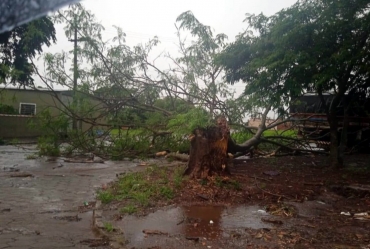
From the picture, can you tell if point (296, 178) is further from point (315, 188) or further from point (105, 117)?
point (105, 117)

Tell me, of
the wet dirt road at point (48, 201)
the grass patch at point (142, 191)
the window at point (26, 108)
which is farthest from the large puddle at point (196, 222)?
the window at point (26, 108)

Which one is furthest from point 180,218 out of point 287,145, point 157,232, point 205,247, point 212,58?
point 287,145

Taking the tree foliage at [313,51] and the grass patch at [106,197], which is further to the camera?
the tree foliage at [313,51]

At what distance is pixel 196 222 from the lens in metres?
5.58

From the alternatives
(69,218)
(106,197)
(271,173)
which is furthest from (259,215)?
(271,173)

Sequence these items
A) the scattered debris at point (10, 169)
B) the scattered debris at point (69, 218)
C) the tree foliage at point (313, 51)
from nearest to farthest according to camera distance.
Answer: the scattered debris at point (69, 218) < the tree foliage at point (313, 51) < the scattered debris at point (10, 169)

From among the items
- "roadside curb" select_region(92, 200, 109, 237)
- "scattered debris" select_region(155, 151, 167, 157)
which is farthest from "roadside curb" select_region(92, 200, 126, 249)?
"scattered debris" select_region(155, 151, 167, 157)

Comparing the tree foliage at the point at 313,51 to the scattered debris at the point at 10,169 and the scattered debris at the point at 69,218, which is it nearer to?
the scattered debris at the point at 69,218

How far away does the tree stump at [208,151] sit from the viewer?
8047 millimetres

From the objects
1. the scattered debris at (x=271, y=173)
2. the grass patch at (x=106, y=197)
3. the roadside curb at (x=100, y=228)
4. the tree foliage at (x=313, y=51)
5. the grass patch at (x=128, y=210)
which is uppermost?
the tree foliage at (x=313, y=51)

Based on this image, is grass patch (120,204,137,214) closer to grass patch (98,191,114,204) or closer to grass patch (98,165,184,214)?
grass patch (98,165,184,214)

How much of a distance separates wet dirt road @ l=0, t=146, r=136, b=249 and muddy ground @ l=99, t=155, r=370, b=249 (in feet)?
1.92

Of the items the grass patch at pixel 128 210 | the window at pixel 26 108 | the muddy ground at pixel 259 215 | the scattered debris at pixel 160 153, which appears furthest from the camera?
the window at pixel 26 108

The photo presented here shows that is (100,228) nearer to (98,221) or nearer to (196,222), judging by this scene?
(98,221)
